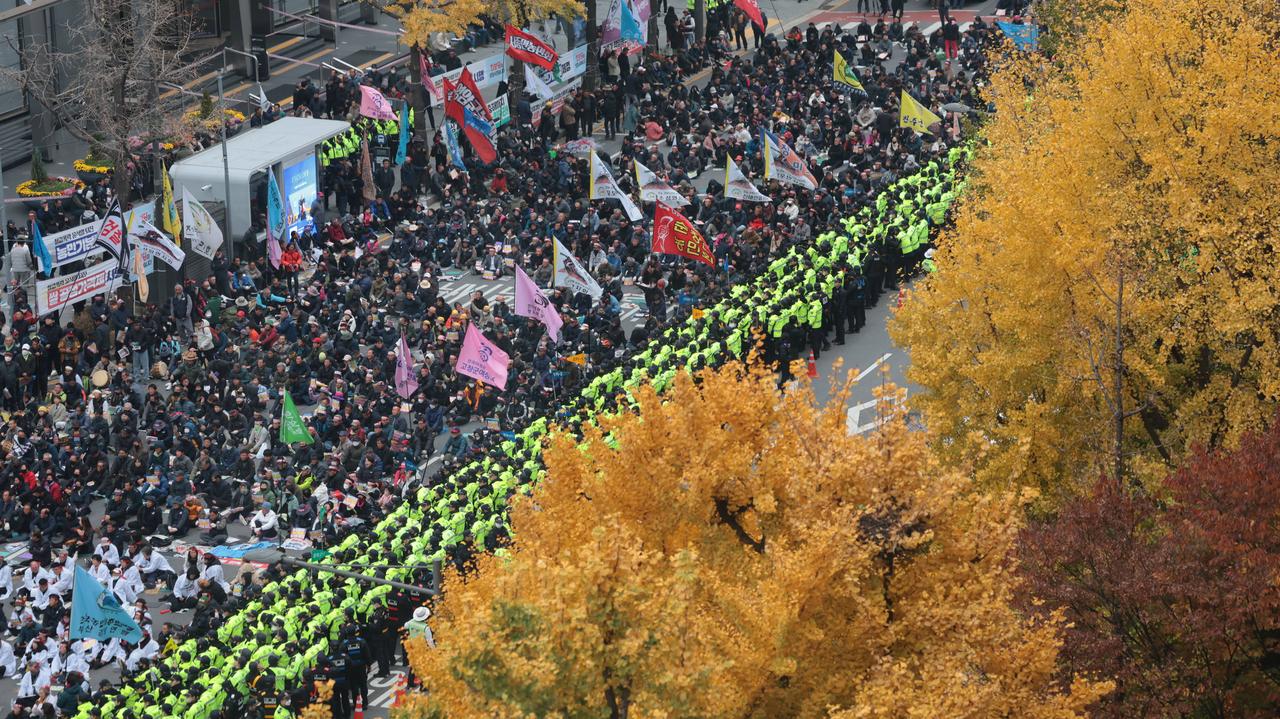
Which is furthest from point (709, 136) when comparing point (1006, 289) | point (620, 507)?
point (620, 507)

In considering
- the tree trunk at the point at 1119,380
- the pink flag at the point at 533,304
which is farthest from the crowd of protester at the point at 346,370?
the tree trunk at the point at 1119,380

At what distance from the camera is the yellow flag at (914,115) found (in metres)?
53.8

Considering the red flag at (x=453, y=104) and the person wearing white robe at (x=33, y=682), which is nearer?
the person wearing white robe at (x=33, y=682)

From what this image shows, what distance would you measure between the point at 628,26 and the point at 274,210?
15.2m

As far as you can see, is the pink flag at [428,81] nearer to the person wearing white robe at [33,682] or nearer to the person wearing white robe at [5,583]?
the person wearing white robe at [5,583]

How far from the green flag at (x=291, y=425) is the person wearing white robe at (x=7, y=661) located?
6299mm

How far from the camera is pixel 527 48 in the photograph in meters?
57.4

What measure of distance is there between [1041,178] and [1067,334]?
303cm

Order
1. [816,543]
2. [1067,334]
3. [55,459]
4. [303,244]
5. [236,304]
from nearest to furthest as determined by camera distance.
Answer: [816,543]
[1067,334]
[55,459]
[236,304]
[303,244]

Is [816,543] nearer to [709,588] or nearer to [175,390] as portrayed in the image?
[709,588]

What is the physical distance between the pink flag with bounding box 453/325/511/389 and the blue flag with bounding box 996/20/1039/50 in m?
21.5

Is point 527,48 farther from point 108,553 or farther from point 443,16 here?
point 108,553

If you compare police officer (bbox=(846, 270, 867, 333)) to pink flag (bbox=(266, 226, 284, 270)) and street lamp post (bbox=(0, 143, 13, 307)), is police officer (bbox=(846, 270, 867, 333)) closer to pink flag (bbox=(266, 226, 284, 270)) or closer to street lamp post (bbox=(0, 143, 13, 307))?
pink flag (bbox=(266, 226, 284, 270))

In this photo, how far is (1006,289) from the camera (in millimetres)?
35906
